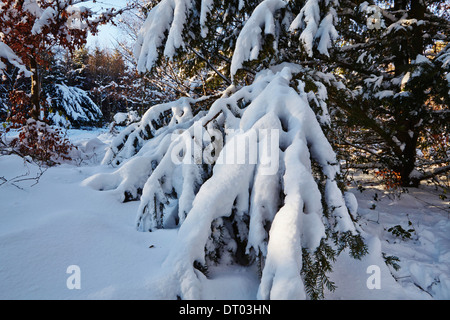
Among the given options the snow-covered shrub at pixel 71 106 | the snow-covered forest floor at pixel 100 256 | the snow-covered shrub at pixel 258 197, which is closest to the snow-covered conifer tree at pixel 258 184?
the snow-covered shrub at pixel 258 197

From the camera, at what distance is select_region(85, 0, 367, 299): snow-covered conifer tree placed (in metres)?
1.11

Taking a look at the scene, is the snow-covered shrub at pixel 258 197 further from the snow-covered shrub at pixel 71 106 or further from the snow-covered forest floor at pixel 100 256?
the snow-covered shrub at pixel 71 106

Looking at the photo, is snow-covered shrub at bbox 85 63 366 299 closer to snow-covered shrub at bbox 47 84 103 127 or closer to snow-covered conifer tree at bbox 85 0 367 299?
snow-covered conifer tree at bbox 85 0 367 299

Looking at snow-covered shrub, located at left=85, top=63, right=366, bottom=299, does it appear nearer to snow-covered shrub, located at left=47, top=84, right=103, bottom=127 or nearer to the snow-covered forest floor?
the snow-covered forest floor

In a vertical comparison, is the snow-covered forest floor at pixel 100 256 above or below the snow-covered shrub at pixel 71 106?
below

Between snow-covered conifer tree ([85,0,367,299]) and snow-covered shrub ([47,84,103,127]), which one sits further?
snow-covered shrub ([47,84,103,127])

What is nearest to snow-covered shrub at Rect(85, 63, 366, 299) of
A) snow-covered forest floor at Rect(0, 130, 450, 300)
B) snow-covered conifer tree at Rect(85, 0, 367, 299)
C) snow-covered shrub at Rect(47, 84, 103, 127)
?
snow-covered conifer tree at Rect(85, 0, 367, 299)

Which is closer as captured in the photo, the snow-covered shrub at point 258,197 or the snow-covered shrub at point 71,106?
the snow-covered shrub at point 258,197

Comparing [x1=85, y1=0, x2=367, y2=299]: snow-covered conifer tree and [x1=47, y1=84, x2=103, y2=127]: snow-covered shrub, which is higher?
[x1=47, y1=84, x2=103, y2=127]: snow-covered shrub

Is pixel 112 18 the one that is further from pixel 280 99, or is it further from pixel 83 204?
pixel 280 99

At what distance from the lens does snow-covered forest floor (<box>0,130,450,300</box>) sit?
113 centimetres

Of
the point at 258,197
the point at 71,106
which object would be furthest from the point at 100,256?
the point at 71,106

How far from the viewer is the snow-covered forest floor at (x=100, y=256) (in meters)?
1.13

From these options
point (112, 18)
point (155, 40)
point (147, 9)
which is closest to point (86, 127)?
point (112, 18)
